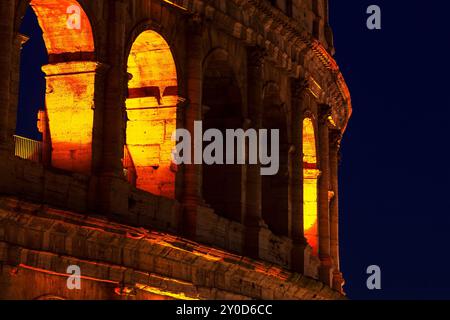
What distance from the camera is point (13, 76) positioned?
27.8 m

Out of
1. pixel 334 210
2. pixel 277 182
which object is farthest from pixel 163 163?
pixel 334 210

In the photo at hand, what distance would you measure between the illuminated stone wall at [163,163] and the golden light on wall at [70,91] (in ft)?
0.09

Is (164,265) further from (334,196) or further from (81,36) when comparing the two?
(334,196)

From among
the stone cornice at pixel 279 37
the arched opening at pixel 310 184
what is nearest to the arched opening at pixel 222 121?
the stone cornice at pixel 279 37

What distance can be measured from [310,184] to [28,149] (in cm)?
1571

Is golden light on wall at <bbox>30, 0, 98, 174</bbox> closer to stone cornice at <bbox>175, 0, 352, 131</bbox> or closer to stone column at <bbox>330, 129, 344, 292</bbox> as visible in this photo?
stone cornice at <bbox>175, 0, 352, 131</bbox>

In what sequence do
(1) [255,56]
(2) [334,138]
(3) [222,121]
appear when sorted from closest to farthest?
1. (3) [222,121]
2. (1) [255,56]
3. (2) [334,138]

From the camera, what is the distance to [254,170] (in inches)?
1510

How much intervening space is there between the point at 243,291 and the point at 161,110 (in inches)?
217

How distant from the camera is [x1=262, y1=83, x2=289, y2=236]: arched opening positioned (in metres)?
41.3

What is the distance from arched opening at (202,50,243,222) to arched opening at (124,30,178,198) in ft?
9.73

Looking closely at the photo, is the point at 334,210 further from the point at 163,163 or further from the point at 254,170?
the point at 163,163

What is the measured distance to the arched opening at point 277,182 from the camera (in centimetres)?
4134

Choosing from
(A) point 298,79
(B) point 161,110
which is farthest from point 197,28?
(A) point 298,79
